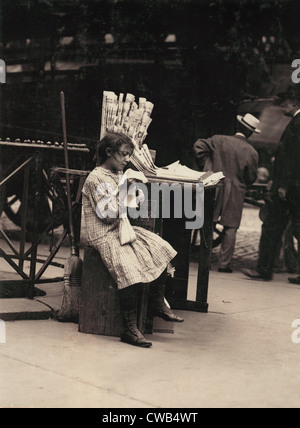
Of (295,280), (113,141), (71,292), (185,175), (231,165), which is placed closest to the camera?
(113,141)

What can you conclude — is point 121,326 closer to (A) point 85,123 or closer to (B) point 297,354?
(B) point 297,354

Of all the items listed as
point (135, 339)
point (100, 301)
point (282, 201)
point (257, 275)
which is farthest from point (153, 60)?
point (135, 339)

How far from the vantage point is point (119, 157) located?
536cm

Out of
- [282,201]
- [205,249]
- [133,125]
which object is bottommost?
[205,249]

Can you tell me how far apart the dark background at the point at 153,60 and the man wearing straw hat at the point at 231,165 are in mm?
1263

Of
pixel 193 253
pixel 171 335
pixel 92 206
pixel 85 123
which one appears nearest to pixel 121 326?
pixel 171 335

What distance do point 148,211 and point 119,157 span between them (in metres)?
0.48

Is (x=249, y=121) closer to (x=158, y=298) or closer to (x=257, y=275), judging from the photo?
(x=257, y=275)

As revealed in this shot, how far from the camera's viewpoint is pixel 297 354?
5.25 metres

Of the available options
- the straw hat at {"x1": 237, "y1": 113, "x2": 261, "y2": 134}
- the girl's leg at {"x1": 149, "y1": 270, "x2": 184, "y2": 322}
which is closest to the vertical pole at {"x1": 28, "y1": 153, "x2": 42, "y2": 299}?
the girl's leg at {"x1": 149, "y1": 270, "x2": 184, "y2": 322}

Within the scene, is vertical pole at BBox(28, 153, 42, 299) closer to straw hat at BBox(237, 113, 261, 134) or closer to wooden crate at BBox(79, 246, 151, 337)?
wooden crate at BBox(79, 246, 151, 337)

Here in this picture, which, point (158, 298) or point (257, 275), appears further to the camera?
point (257, 275)

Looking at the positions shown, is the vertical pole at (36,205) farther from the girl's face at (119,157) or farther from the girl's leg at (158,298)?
the girl's leg at (158,298)
